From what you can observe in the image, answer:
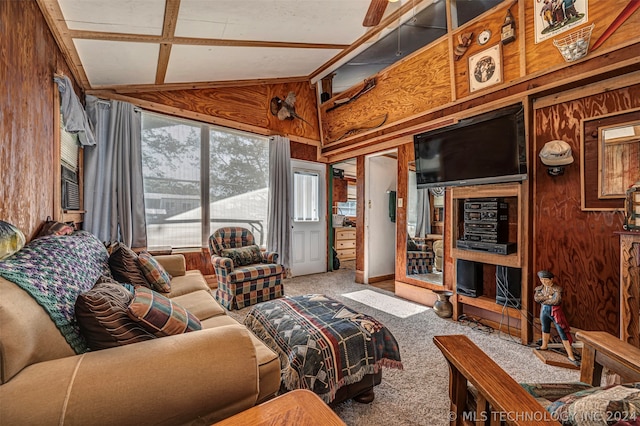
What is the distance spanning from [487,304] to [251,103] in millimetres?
4094

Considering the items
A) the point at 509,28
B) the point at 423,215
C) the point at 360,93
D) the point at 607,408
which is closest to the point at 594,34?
the point at 509,28

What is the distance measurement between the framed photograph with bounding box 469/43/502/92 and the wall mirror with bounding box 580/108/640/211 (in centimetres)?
85

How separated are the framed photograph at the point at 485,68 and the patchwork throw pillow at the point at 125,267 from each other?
136 inches

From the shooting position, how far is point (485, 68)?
265cm

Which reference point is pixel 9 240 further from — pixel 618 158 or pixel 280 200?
pixel 618 158

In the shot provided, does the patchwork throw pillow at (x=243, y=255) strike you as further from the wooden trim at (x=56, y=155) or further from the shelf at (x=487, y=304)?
the shelf at (x=487, y=304)

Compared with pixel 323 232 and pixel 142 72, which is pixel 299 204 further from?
pixel 142 72

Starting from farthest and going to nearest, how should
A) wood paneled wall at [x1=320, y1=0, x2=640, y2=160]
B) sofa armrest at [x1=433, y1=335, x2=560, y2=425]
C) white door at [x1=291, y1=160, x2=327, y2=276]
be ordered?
white door at [x1=291, y1=160, x2=327, y2=276] → wood paneled wall at [x1=320, y1=0, x2=640, y2=160] → sofa armrest at [x1=433, y1=335, x2=560, y2=425]

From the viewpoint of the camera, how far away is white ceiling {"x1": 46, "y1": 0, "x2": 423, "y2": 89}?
2.00 metres

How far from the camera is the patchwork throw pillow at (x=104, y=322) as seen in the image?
37.2 inches

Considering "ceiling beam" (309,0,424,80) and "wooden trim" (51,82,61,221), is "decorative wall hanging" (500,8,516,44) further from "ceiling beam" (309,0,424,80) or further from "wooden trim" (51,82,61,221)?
"wooden trim" (51,82,61,221)

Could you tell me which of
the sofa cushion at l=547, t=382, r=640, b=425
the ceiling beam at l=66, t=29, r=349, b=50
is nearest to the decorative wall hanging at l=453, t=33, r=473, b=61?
the ceiling beam at l=66, t=29, r=349, b=50

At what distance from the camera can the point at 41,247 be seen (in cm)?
126

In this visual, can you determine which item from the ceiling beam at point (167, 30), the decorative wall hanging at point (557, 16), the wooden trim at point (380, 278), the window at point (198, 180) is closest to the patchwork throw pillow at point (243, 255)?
the window at point (198, 180)
